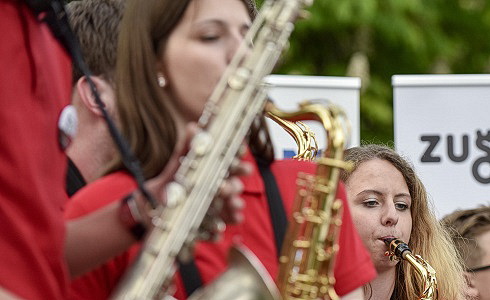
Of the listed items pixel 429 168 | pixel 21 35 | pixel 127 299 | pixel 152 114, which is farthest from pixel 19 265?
pixel 429 168

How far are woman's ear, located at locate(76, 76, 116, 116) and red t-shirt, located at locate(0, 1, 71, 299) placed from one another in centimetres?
105

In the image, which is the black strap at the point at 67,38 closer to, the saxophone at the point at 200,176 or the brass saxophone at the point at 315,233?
the saxophone at the point at 200,176

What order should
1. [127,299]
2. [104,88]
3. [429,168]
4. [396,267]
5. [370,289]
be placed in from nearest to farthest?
[127,299] < [104,88] < [370,289] < [396,267] < [429,168]

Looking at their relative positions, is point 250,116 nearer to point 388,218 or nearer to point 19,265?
point 19,265

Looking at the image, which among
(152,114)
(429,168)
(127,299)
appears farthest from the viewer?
(429,168)

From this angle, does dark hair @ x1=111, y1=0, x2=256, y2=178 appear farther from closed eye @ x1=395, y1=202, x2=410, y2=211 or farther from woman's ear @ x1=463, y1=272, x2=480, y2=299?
woman's ear @ x1=463, y1=272, x2=480, y2=299

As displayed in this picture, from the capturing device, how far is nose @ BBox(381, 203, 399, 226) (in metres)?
5.32

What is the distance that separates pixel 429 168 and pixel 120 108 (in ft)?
14.7

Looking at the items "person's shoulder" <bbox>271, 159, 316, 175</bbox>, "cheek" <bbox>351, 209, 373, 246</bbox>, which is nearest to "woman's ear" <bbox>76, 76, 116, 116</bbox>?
"person's shoulder" <bbox>271, 159, 316, 175</bbox>

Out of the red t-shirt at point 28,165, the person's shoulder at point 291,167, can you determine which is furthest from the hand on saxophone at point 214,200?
the person's shoulder at point 291,167

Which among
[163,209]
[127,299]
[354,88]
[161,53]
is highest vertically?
[354,88]

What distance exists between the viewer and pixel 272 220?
3164 millimetres

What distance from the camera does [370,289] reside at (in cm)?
519

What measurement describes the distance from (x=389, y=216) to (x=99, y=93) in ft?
6.70
